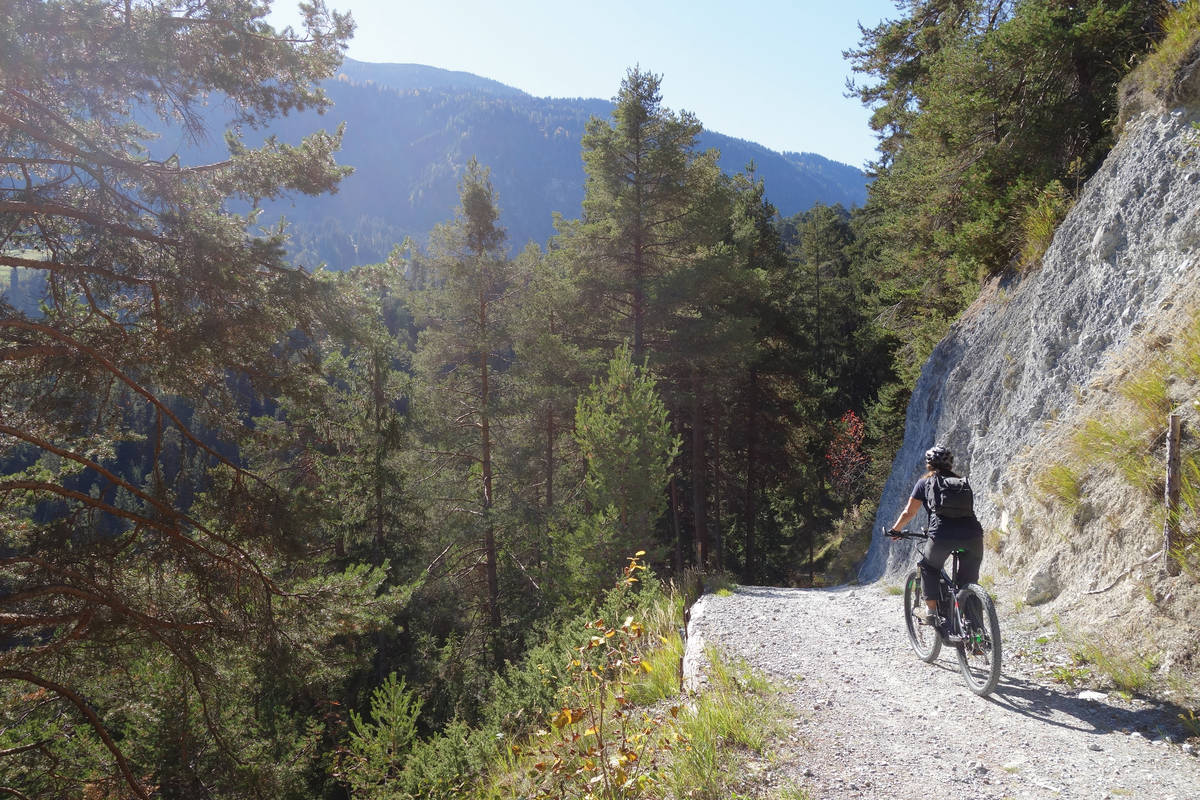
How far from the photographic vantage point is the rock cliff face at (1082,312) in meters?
6.48

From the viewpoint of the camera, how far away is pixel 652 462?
39.5 ft

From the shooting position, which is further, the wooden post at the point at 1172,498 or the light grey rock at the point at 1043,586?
the light grey rock at the point at 1043,586

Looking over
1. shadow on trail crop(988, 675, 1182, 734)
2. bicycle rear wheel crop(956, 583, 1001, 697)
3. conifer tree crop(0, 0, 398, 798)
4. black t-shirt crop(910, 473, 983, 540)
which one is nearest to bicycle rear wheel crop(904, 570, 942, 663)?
bicycle rear wheel crop(956, 583, 1001, 697)

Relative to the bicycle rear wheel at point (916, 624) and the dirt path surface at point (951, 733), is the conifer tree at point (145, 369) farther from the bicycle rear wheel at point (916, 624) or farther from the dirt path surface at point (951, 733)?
the bicycle rear wheel at point (916, 624)

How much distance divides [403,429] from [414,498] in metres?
1.73

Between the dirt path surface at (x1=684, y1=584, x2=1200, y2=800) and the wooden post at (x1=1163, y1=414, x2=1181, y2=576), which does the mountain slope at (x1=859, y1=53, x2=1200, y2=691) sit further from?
the dirt path surface at (x1=684, y1=584, x2=1200, y2=800)

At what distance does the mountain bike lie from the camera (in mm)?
4473

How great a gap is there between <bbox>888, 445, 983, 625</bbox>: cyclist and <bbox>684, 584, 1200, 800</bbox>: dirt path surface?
72cm

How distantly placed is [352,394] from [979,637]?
14042 mm

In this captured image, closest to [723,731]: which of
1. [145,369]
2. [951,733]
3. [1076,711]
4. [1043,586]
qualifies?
[951,733]

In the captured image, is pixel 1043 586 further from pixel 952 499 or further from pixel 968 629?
pixel 952 499

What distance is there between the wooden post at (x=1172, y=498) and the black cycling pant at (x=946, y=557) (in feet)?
3.86

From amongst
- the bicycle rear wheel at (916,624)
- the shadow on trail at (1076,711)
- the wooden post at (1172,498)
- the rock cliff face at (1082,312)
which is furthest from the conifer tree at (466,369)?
the wooden post at (1172,498)

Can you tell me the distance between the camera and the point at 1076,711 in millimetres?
4152
